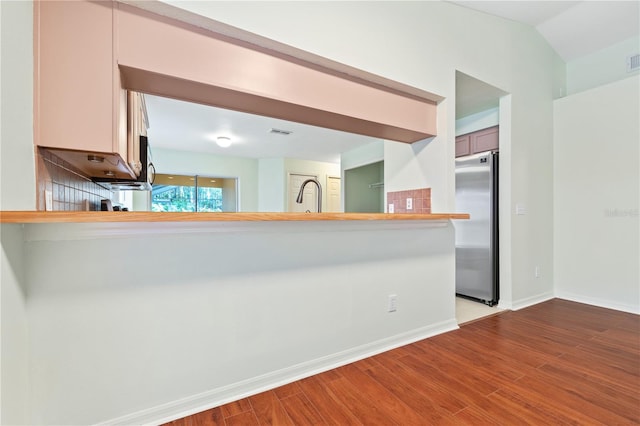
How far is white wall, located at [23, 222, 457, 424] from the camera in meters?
1.15

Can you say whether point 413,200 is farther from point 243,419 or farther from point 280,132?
point 280,132

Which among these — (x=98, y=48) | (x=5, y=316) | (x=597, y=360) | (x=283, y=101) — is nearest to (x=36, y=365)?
(x=5, y=316)

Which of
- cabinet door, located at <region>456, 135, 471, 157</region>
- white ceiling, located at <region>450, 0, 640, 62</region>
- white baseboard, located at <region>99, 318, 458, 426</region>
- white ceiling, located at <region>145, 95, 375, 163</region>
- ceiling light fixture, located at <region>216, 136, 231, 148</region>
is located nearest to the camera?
white baseboard, located at <region>99, 318, 458, 426</region>

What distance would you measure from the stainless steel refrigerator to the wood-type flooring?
826mm

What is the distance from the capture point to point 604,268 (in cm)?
299

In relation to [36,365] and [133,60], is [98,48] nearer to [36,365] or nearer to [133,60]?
[133,60]

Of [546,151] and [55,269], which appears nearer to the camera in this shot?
[55,269]

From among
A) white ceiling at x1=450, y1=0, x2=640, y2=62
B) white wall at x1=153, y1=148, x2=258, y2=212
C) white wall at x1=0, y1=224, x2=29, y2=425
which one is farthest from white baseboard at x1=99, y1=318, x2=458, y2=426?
white wall at x1=153, y1=148, x2=258, y2=212

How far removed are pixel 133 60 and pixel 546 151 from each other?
406 centimetres

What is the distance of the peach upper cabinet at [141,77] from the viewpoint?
1.13 meters

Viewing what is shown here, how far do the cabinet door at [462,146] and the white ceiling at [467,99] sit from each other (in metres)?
0.30

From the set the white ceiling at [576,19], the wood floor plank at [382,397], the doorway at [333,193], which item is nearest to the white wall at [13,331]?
the wood floor plank at [382,397]

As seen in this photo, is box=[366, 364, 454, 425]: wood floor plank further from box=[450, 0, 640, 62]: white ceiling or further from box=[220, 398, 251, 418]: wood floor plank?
box=[450, 0, 640, 62]: white ceiling

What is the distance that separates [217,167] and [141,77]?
4800 mm
